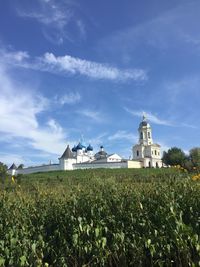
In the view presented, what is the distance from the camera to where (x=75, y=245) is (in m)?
4.46

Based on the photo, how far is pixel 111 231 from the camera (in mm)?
4738

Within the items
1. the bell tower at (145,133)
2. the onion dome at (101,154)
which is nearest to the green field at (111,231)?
the onion dome at (101,154)

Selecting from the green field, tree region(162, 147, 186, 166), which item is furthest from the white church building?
the green field

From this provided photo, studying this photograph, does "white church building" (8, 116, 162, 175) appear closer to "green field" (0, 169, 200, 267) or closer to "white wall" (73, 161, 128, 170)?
"white wall" (73, 161, 128, 170)

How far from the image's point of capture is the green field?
165 inches

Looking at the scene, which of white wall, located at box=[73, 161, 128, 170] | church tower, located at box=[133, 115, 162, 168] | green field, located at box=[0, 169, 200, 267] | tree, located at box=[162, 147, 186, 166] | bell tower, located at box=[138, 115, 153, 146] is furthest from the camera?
bell tower, located at box=[138, 115, 153, 146]

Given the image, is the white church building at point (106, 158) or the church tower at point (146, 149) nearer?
the white church building at point (106, 158)

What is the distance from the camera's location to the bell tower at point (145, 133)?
3794 inches

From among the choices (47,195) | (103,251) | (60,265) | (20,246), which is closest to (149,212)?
(103,251)

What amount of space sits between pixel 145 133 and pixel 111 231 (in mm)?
92744

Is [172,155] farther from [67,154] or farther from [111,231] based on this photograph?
[111,231]

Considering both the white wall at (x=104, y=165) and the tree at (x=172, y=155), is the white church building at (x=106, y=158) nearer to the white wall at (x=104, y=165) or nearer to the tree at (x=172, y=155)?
the white wall at (x=104, y=165)

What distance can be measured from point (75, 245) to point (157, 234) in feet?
3.21

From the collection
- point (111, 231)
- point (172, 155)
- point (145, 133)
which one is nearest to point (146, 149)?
point (145, 133)
